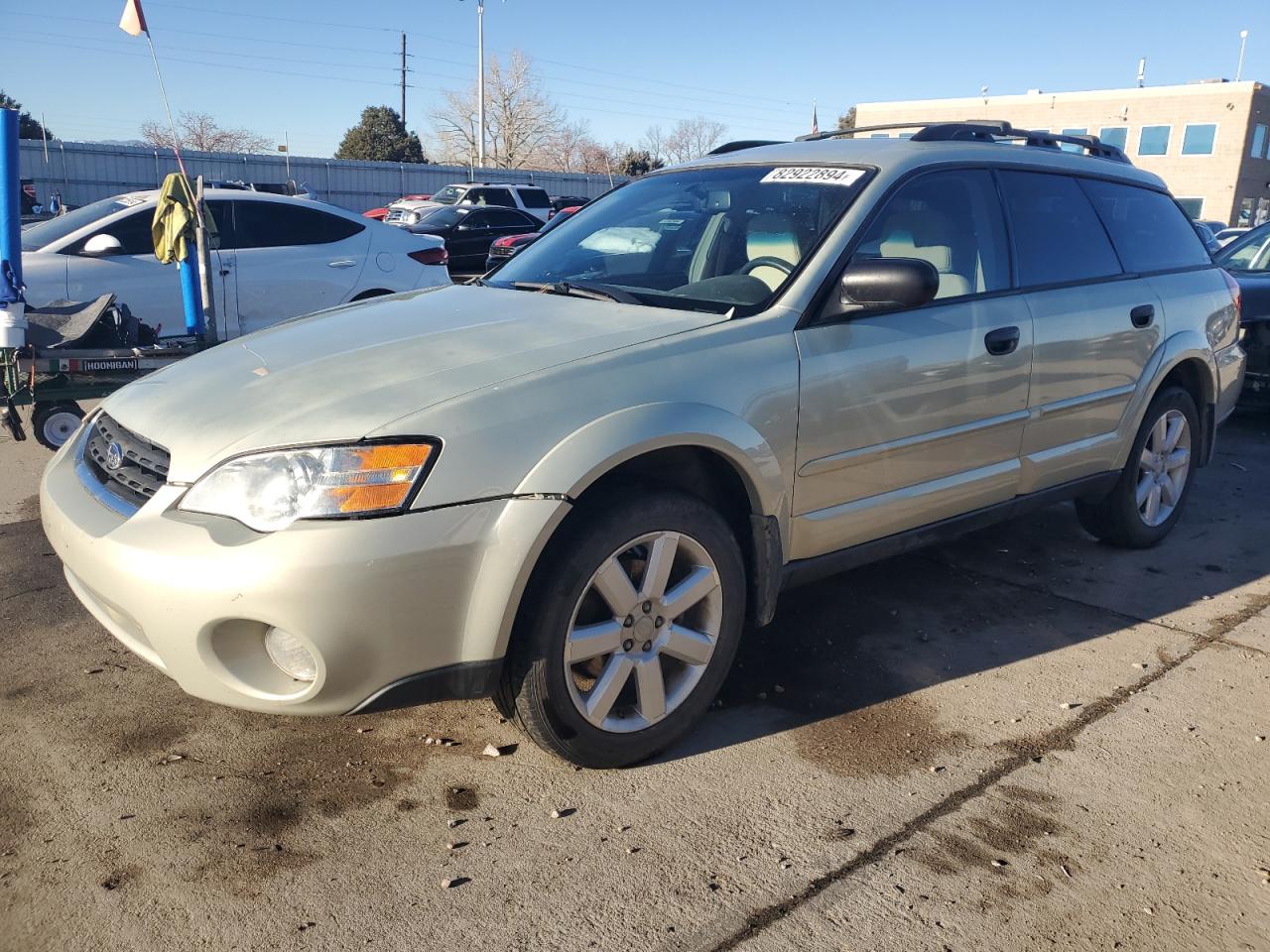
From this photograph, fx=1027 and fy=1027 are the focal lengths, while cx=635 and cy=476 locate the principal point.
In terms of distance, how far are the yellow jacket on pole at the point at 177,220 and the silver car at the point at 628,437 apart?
3859 millimetres

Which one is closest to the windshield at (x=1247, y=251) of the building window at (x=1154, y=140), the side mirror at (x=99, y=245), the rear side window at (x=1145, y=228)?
the rear side window at (x=1145, y=228)

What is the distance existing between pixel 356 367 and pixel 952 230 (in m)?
2.25

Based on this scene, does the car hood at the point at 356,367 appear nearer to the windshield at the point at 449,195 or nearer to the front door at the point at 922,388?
the front door at the point at 922,388

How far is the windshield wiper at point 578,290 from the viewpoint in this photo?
135 inches

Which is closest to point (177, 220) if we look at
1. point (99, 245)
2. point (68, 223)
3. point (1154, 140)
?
point (99, 245)

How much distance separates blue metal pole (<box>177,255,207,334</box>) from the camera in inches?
285

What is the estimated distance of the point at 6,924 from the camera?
7.35 ft

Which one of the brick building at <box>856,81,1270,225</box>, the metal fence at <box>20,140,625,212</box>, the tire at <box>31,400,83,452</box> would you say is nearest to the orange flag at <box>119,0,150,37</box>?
the tire at <box>31,400,83,452</box>

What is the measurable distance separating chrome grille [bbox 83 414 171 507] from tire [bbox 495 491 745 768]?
105 centimetres

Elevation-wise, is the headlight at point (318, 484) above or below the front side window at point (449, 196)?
below

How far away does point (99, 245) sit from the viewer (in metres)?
7.46

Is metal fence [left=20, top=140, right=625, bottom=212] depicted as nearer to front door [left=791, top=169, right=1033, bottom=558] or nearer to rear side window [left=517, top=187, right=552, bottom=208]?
rear side window [left=517, top=187, right=552, bottom=208]

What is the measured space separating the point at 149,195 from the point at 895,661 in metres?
7.29

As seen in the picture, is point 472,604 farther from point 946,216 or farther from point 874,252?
point 946,216
